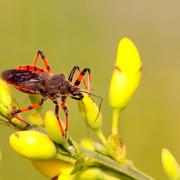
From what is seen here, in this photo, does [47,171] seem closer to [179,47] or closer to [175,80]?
[175,80]

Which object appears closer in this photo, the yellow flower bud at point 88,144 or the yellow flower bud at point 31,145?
the yellow flower bud at point 31,145

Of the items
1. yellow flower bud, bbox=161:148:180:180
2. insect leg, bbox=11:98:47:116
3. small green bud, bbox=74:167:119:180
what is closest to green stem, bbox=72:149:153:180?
small green bud, bbox=74:167:119:180

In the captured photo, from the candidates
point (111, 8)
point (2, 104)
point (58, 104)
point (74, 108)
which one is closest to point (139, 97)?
point (74, 108)

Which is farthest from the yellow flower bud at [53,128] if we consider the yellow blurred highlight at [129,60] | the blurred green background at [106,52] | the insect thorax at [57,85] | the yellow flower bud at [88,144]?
the blurred green background at [106,52]

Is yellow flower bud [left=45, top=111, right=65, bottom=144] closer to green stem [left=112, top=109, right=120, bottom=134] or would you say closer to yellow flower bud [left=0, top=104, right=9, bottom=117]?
yellow flower bud [left=0, top=104, right=9, bottom=117]

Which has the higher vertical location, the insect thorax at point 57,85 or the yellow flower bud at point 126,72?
the yellow flower bud at point 126,72

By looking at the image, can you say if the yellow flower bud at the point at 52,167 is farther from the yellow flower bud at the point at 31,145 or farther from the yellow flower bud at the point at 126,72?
the yellow flower bud at the point at 126,72
